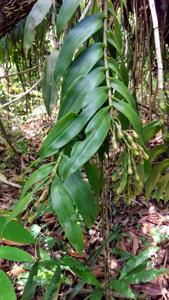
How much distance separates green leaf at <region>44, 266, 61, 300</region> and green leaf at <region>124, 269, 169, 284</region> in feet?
0.71

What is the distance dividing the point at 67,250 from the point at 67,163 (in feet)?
3.26

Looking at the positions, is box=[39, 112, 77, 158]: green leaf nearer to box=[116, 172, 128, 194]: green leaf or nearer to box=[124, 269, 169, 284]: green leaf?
box=[116, 172, 128, 194]: green leaf

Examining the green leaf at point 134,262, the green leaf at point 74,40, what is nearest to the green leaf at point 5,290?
the green leaf at point 74,40

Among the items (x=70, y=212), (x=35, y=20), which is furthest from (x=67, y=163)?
(x=35, y=20)

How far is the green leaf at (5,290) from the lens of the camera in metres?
0.48

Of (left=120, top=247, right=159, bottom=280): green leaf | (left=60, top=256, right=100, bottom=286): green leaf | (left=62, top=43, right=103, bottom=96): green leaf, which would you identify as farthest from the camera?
(left=120, top=247, right=159, bottom=280): green leaf

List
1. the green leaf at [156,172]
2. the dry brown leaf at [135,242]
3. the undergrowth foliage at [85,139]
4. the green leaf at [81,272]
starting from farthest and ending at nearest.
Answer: the dry brown leaf at [135,242]
the green leaf at [81,272]
the green leaf at [156,172]
the undergrowth foliage at [85,139]

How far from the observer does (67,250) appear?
153 cm

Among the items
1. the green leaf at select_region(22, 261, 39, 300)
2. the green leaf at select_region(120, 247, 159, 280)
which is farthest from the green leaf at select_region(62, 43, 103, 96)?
the green leaf at select_region(120, 247, 159, 280)

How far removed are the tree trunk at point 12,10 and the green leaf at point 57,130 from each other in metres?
0.87

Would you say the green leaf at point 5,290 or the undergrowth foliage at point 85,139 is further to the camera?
the undergrowth foliage at point 85,139

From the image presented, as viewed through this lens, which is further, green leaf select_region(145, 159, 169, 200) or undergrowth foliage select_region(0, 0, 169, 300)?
green leaf select_region(145, 159, 169, 200)

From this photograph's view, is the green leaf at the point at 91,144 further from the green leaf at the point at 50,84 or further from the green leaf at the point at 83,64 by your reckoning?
the green leaf at the point at 50,84

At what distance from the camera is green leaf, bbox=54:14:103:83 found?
0.78 meters
